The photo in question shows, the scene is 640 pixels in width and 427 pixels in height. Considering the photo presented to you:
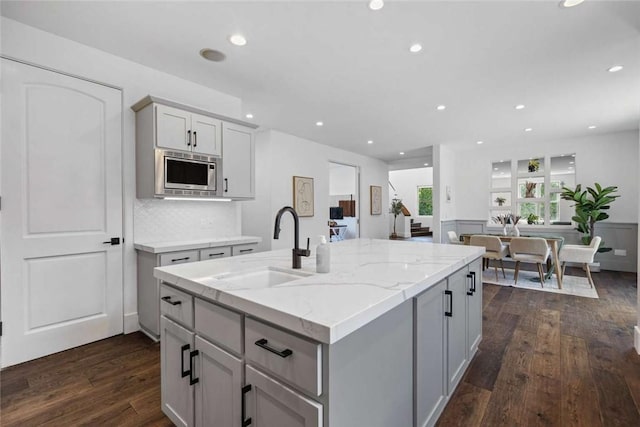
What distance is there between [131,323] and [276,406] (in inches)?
100

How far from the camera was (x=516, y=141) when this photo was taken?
255 inches

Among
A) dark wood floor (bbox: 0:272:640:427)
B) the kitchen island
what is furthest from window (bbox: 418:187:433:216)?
the kitchen island

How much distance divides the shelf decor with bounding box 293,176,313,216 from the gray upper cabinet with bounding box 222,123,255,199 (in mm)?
2252

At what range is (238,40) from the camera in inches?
101

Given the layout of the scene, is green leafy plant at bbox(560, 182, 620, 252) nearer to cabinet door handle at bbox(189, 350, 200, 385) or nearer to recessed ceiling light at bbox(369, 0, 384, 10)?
recessed ceiling light at bbox(369, 0, 384, 10)

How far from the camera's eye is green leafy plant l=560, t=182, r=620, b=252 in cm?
554

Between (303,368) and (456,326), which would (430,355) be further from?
(303,368)

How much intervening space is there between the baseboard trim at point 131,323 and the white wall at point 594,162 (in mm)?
7312

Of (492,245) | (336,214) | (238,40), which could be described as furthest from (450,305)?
(336,214)

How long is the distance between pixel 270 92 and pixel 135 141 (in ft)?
5.40

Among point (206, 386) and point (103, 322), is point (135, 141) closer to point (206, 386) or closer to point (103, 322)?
point (103, 322)

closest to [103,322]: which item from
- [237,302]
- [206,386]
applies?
[206,386]

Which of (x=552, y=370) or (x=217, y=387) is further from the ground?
(x=217, y=387)

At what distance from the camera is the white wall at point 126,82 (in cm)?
235
